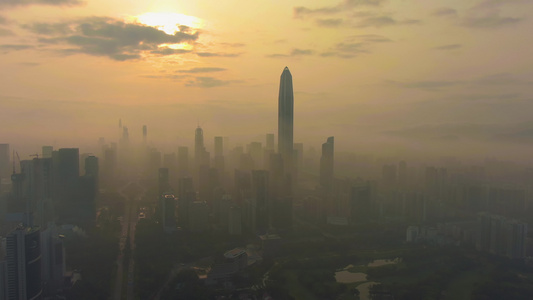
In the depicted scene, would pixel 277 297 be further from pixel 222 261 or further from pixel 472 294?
pixel 472 294

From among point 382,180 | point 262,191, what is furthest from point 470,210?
A: point 262,191

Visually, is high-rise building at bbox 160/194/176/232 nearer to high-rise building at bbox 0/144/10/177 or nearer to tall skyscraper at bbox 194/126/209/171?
high-rise building at bbox 0/144/10/177

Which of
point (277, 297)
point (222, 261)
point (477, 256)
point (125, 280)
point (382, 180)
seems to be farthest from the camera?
point (382, 180)

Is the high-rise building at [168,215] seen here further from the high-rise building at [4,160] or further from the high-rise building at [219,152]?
the high-rise building at [219,152]

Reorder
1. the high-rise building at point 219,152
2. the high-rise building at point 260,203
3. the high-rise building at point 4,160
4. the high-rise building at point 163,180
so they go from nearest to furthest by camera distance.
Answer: the high-rise building at point 4,160 → the high-rise building at point 260,203 → the high-rise building at point 163,180 → the high-rise building at point 219,152

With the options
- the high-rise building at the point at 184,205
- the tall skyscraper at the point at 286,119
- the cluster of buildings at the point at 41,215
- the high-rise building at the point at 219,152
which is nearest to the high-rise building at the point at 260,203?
the high-rise building at the point at 184,205

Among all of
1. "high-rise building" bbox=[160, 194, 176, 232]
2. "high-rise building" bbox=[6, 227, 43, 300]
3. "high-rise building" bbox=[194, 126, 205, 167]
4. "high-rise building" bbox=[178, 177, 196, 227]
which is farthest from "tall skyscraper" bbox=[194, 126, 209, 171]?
"high-rise building" bbox=[6, 227, 43, 300]

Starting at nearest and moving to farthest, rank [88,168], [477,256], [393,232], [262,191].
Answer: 1. [477,256]
2. [393,232]
3. [262,191]
4. [88,168]
